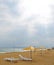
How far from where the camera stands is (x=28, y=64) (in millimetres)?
11688

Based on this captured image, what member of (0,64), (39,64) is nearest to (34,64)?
(39,64)

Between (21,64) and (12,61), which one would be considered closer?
(21,64)

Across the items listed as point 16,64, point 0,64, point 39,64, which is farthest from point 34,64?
point 0,64

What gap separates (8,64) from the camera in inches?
456

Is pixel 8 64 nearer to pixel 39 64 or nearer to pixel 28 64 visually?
pixel 28 64

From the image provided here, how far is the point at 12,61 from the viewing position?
1270cm

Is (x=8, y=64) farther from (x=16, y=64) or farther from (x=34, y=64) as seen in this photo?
(x=34, y=64)

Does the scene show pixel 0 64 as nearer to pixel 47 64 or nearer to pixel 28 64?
pixel 28 64

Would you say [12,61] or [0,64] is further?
[12,61]

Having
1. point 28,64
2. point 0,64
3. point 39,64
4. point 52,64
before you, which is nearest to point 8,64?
point 0,64

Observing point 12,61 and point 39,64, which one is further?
point 12,61

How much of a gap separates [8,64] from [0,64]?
21.5 inches

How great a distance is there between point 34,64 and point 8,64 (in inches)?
69.2

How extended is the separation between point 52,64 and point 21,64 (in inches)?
83.9
